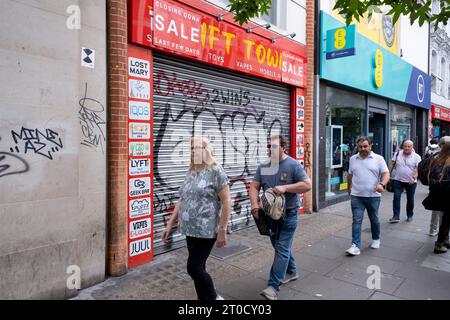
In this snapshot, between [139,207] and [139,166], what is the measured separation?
563mm

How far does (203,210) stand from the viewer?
3105 millimetres

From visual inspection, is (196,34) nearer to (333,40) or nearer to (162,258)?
(162,258)

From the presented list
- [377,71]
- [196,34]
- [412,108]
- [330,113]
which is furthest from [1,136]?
[412,108]

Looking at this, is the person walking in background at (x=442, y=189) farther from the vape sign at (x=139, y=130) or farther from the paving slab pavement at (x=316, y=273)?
the vape sign at (x=139, y=130)

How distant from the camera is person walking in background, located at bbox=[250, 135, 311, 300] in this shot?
11.9ft

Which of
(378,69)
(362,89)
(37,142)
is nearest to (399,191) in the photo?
(362,89)

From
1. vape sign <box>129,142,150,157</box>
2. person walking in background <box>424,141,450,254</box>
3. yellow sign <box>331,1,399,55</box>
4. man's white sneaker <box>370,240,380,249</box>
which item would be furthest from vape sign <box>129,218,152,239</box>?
yellow sign <box>331,1,399,55</box>

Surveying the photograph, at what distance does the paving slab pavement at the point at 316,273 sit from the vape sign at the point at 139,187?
3.28 feet

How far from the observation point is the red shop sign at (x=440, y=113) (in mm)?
17203

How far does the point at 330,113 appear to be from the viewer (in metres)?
9.24

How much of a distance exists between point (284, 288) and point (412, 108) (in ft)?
46.9

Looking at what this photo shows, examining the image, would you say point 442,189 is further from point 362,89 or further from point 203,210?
point 362,89

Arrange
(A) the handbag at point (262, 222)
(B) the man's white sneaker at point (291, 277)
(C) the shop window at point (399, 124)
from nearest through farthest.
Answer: (A) the handbag at point (262, 222) < (B) the man's white sneaker at point (291, 277) < (C) the shop window at point (399, 124)

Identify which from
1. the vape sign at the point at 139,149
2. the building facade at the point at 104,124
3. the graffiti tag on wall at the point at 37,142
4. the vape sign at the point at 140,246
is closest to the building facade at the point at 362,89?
the building facade at the point at 104,124
